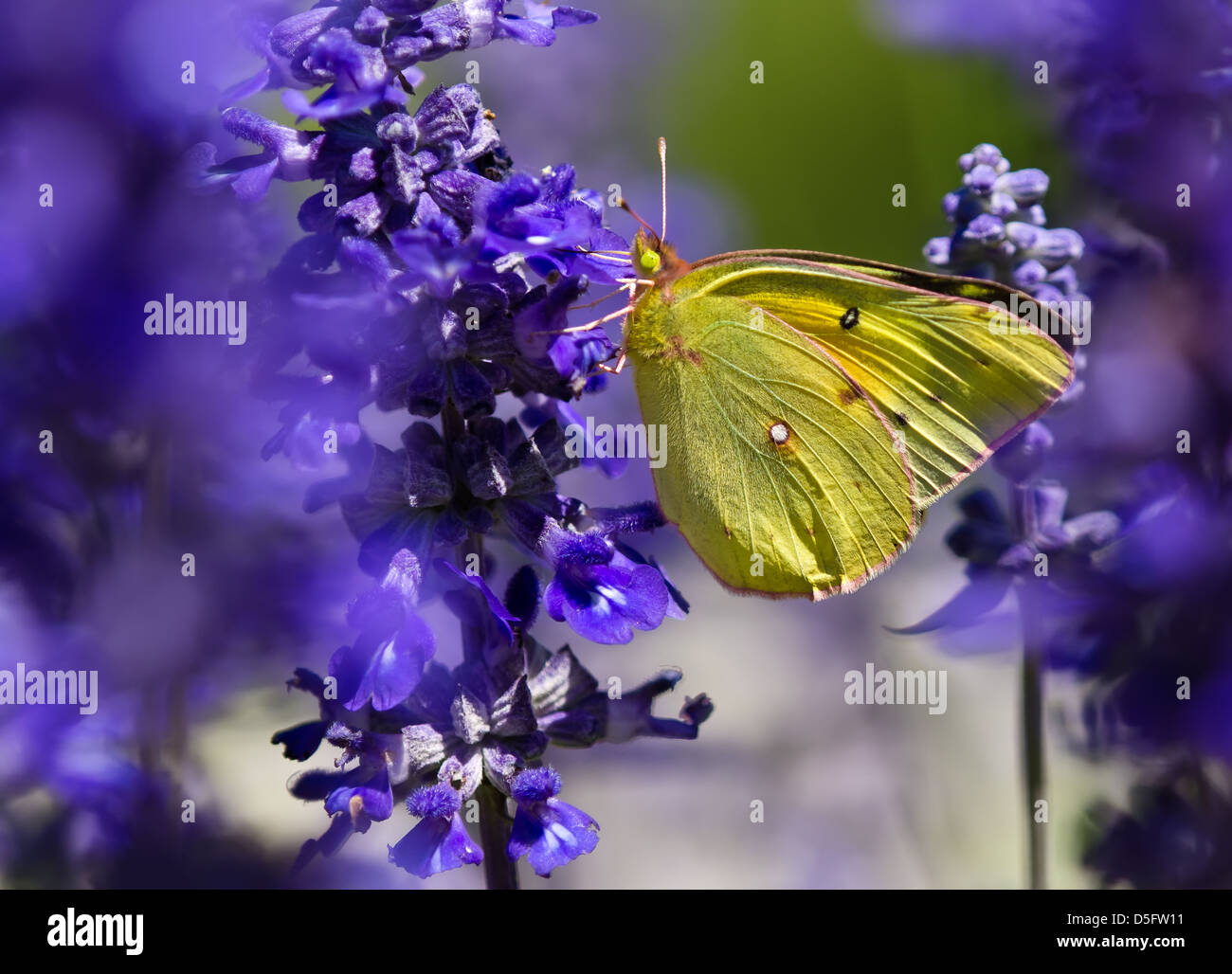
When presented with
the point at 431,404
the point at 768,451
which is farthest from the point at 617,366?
the point at 431,404

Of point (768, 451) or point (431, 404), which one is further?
point (768, 451)

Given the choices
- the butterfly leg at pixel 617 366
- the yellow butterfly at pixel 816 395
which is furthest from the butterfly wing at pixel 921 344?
the butterfly leg at pixel 617 366

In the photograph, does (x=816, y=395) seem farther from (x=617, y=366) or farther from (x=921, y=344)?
(x=617, y=366)

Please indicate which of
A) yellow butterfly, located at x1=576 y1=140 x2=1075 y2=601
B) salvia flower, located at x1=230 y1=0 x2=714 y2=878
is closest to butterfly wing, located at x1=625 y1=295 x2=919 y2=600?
yellow butterfly, located at x1=576 y1=140 x2=1075 y2=601

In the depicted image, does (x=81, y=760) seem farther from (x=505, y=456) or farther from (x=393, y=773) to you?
(x=505, y=456)

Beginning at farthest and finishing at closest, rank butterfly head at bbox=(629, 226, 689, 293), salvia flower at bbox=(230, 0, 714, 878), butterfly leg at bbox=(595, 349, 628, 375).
→ butterfly head at bbox=(629, 226, 689, 293), butterfly leg at bbox=(595, 349, 628, 375), salvia flower at bbox=(230, 0, 714, 878)

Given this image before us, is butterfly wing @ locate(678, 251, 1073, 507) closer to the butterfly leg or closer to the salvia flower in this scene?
the butterfly leg

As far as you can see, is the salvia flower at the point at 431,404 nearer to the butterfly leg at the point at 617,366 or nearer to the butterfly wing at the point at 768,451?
the butterfly leg at the point at 617,366
